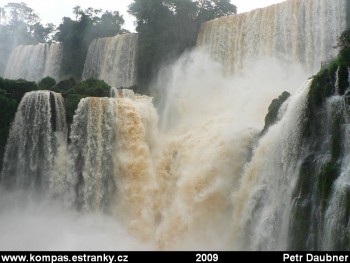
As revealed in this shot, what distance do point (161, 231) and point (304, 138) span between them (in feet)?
22.1

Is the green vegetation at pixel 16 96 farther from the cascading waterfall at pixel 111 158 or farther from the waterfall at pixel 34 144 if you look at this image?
the cascading waterfall at pixel 111 158

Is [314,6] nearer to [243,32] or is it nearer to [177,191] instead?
[243,32]

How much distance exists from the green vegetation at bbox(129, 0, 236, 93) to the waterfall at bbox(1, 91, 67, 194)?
32.1 ft

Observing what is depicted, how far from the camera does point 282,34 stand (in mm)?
21750

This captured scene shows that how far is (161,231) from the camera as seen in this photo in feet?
53.1

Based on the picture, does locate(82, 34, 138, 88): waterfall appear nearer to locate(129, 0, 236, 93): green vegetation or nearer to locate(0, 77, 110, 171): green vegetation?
locate(129, 0, 236, 93): green vegetation

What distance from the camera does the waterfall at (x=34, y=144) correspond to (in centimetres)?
1781

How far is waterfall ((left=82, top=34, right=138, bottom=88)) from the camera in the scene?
1103 inches

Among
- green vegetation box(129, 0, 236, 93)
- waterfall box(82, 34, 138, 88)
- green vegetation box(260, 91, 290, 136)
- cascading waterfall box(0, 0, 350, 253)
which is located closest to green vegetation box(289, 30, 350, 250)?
cascading waterfall box(0, 0, 350, 253)

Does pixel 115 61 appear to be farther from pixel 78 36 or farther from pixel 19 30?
pixel 19 30

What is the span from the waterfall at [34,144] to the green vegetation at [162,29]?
32.1ft

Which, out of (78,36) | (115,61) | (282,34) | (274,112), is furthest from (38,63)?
(274,112)
